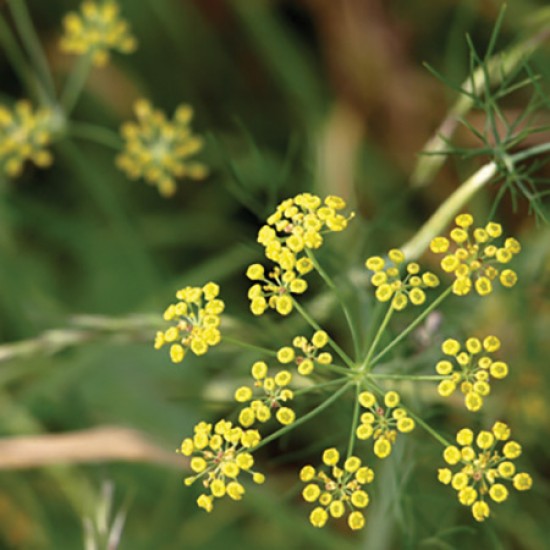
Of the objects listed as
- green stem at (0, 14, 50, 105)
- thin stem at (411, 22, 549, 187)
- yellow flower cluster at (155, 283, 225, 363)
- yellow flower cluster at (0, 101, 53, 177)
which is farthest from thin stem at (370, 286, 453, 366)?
green stem at (0, 14, 50, 105)

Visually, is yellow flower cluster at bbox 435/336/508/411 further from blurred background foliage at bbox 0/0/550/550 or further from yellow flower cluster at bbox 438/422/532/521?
blurred background foliage at bbox 0/0/550/550

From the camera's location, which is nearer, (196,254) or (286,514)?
(286,514)

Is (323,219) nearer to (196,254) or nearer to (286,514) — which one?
(286,514)

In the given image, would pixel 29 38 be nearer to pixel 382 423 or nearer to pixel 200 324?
pixel 200 324

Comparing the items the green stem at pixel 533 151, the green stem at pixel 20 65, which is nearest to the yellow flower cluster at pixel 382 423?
the green stem at pixel 533 151

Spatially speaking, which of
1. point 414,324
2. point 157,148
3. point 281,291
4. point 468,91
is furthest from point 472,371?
point 157,148

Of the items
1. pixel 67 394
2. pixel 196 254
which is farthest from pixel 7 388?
pixel 196 254
